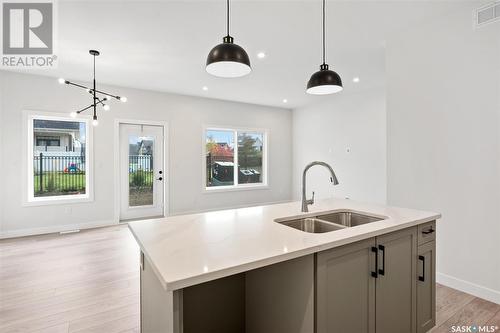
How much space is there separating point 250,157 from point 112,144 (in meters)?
3.40

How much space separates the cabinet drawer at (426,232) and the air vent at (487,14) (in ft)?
6.53

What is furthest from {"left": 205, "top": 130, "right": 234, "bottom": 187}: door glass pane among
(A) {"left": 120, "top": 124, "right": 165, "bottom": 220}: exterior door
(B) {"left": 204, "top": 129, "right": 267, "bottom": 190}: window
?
(A) {"left": 120, "top": 124, "right": 165, "bottom": 220}: exterior door

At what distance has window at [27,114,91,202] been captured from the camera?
4682 mm

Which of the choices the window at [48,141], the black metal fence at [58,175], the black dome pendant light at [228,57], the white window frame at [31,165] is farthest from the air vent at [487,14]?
the window at [48,141]

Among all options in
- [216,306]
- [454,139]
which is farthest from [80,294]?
[454,139]

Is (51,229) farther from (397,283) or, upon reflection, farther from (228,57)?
(397,283)

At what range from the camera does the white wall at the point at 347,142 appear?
17.5ft

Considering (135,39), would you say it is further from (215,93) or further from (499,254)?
(499,254)

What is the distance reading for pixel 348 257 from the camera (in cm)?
144

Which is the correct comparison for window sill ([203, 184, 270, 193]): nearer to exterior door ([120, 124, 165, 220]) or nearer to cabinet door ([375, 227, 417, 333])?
exterior door ([120, 124, 165, 220])

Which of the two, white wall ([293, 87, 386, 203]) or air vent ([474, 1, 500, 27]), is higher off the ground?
air vent ([474, 1, 500, 27])

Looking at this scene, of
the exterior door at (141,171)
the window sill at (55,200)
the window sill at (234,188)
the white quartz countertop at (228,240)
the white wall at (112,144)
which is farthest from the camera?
the window sill at (234,188)

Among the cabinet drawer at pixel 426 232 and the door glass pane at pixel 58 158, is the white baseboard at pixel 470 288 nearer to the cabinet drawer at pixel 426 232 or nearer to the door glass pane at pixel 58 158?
the cabinet drawer at pixel 426 232

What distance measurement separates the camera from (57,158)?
4875 millimetres
